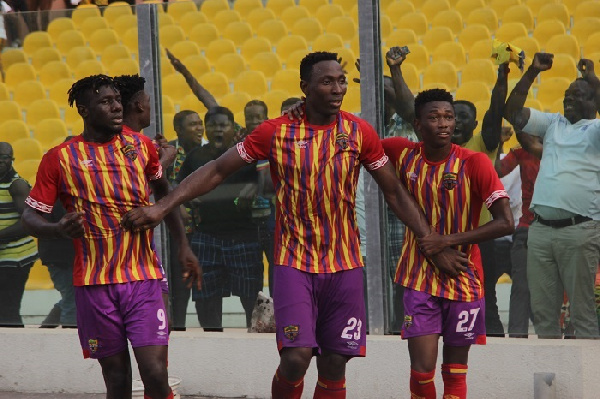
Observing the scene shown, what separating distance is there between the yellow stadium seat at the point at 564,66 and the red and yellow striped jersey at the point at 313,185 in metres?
2.19

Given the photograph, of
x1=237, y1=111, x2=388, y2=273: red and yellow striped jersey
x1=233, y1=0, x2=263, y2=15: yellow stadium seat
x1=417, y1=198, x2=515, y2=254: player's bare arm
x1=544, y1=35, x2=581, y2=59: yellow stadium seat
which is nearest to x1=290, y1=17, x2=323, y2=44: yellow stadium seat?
x1=233, y1=0, x2=263, y2=15: yellow stadium seat

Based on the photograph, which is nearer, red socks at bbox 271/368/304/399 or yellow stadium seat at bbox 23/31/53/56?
red socks at bbox 271/368/304/399

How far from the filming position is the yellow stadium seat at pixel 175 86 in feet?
29.6

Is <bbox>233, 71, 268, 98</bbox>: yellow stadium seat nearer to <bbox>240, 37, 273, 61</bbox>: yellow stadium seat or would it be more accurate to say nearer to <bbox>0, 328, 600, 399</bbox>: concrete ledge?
<bbox>240, 37, 273, 61</bbox>: yellow stadium seat

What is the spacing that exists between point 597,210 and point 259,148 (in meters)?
2.83

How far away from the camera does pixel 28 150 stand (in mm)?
9359

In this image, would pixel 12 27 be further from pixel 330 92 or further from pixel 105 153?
pixel 330 92

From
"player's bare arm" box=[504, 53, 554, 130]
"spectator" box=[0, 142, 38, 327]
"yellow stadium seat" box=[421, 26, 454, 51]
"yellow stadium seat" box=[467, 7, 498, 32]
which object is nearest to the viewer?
"player's bare arm" box=[504, 53, 554, 130]

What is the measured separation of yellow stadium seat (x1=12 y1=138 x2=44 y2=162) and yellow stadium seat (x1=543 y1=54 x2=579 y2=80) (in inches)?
174

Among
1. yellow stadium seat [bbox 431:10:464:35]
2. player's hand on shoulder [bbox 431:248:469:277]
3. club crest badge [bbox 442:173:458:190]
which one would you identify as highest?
yellow stadium seat [bbox 431:10:464:35]

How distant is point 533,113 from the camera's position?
8.02m

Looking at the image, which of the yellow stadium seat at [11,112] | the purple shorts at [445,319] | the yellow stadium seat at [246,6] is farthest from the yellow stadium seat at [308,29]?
the purple shorts at [445,319]

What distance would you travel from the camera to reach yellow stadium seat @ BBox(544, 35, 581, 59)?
7.89m

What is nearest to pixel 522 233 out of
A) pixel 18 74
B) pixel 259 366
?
pixel 259 366
